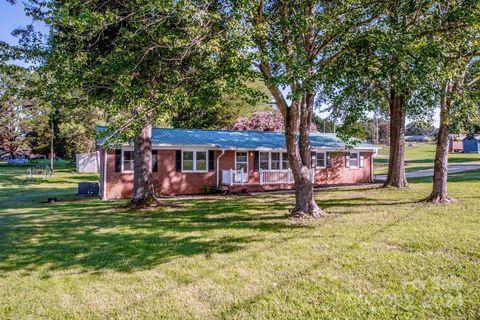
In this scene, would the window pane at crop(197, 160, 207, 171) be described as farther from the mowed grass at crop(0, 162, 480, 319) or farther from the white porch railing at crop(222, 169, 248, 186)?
the mowed grass at crop(0, 162, 480, 319)

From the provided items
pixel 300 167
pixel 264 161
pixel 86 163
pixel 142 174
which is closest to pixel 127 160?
pixel 142 174

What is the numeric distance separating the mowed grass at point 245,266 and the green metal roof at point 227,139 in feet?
24.2

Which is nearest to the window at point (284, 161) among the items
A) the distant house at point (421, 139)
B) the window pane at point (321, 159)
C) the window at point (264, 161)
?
the window at point (264, 161)

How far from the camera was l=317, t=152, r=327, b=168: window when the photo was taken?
22734mm

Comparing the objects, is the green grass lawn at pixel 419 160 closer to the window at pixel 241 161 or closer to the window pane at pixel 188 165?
the window at pixel 241 161

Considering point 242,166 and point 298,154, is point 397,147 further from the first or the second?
point 298,154

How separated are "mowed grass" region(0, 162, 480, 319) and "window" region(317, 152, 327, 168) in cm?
1069

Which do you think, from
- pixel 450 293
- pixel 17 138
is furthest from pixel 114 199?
pixel 17 138

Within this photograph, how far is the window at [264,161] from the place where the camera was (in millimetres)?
20906

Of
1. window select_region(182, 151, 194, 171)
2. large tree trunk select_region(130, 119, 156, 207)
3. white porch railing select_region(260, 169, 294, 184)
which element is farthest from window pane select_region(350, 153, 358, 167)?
large tree trunk select_region(130, 119, 156, 207)

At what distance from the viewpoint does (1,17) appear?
37.1 ft

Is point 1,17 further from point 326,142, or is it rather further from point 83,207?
point 326,142

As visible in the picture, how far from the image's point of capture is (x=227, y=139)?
20.8 meters

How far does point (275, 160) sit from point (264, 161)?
771mm
